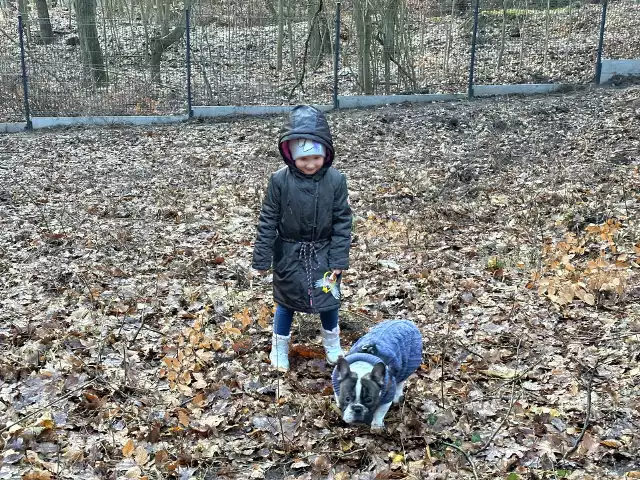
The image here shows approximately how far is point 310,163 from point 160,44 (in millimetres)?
13529

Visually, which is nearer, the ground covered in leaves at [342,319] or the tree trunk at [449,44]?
the ground covered in leaves at [342,319]

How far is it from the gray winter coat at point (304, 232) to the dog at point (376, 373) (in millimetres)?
505

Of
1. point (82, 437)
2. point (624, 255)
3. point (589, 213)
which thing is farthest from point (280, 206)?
point (589, 213)

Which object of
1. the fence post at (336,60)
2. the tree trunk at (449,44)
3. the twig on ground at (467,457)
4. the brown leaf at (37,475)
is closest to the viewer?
the brown leaf at (37,475)

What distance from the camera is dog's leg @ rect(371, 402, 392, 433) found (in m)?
3.72

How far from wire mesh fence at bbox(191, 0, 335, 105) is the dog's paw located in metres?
11.4

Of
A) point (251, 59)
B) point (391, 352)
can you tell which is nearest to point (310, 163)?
point (391, 352)

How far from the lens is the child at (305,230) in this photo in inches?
159

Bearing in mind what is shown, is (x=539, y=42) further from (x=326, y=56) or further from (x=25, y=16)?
(x=25, y=16)

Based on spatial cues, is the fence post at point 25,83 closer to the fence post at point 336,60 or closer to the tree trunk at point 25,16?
the tree trunk at point 25,16

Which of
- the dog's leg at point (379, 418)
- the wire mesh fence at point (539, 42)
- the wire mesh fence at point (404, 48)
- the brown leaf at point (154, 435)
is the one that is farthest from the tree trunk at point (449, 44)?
the brown leaf at point (154, 435)

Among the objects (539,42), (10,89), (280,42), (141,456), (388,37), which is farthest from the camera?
(280,42)

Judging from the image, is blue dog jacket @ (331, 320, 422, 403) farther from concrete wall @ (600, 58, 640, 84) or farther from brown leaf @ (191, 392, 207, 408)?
concrete wall @ (600, 58, 640, 84)

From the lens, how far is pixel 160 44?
633 inches
